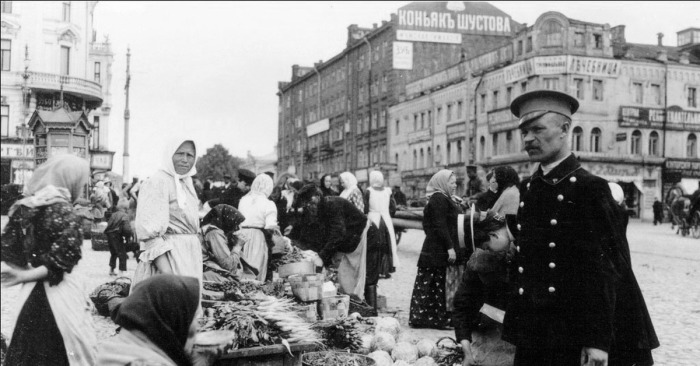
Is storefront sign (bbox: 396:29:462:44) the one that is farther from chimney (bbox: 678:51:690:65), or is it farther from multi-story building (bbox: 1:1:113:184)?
multi-story building (bbox: 1:1:113:184)

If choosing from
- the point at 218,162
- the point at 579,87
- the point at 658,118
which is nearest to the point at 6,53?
the point at 579,87

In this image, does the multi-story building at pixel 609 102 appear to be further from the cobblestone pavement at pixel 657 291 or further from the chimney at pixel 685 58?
the cobblestone pavement at pixel 657 291

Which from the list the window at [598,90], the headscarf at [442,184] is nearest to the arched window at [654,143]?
the window at [598,90]

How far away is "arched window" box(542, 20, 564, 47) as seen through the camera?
146 feet

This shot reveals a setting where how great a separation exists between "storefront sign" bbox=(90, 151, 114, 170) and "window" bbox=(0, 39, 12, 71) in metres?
2.61

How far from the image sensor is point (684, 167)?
45.5 metres

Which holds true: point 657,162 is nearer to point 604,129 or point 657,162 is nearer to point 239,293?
point 604,129

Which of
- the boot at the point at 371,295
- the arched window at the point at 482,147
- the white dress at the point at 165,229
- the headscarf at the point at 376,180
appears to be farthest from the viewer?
the arched window at the point at 482,147

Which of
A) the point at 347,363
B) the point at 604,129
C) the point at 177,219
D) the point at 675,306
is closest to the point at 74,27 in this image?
the point at 177,219

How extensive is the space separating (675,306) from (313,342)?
7.39 meters

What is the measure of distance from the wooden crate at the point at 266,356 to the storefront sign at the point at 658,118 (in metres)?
43.1

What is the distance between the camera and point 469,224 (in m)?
5.23

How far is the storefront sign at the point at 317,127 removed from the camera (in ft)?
271

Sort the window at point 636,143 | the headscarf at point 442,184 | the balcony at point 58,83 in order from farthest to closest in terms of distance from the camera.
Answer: the window at point 636,143 < the headscarf at point 442,184 < the balcony at point 58,83
